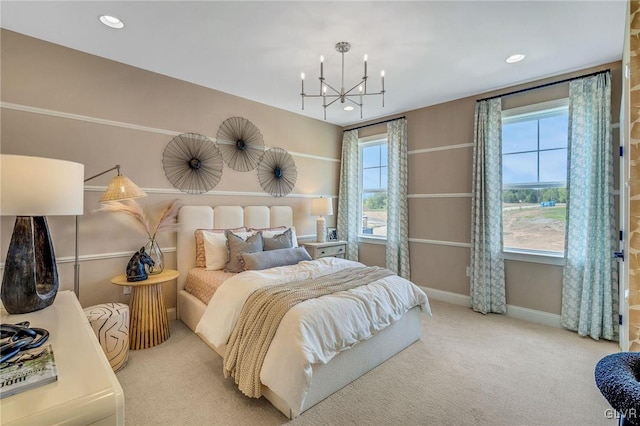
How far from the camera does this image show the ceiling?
2.16 m

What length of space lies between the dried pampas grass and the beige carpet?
1.14 metres

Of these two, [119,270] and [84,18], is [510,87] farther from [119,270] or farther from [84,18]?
[119,270]

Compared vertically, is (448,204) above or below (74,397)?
above

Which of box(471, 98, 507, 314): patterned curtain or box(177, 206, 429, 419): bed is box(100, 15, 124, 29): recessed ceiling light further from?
box(471, 98, 507, 314): patterned curtain

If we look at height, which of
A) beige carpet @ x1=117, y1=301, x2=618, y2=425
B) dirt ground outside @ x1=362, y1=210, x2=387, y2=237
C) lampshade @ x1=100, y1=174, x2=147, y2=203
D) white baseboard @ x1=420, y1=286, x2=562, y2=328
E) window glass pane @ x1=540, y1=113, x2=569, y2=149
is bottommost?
beige carpet @ x1=117, y1=301, x2=618, y2=425

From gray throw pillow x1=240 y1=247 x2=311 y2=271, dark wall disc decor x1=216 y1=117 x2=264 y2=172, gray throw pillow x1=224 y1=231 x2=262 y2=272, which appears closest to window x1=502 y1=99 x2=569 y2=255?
gray throw pillow x1=240 y1=247 x2=311 y2=271

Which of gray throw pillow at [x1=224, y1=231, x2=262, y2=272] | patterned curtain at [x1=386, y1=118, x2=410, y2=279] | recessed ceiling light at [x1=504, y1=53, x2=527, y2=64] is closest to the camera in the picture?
recessed ceiling light at [x1=504, y1=53, x2=527, y2=64]

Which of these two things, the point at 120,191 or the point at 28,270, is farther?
the point at 120,191

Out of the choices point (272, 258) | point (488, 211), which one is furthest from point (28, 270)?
point (488, 211)

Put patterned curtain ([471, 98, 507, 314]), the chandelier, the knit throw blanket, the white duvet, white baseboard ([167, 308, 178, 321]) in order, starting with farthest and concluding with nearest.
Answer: patterned curtain ([471, 98, 507, 314]), white baseboard ([167, 308, 178, 321]), the chandelier, the knit throw blanket, the white duvet

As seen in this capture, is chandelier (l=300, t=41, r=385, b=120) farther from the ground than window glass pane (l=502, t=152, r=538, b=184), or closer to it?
farther from the ground

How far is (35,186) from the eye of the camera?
141 cm

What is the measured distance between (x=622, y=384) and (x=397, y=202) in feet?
12.0

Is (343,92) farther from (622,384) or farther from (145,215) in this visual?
(622,384)
